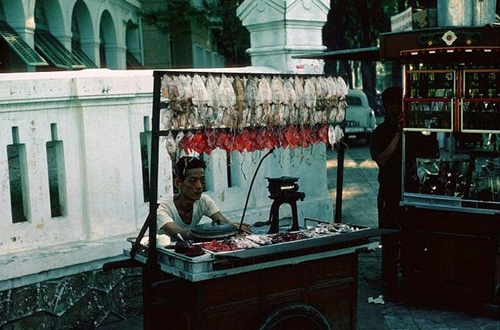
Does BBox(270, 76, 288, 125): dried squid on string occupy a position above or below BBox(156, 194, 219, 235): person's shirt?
above

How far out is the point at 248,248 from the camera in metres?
4.52

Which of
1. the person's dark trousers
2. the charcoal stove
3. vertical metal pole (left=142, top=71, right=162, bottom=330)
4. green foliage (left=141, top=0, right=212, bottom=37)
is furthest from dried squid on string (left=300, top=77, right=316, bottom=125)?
green foliage (left=141, top=0, right=212, bottom=37)

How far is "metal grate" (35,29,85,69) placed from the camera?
1446 centimetres

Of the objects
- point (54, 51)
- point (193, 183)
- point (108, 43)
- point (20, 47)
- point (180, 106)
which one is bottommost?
point (193, 183)

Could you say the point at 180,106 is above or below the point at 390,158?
above

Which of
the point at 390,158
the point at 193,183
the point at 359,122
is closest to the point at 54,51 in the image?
the point at 390,158

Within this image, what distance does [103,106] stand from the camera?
20.0 feet

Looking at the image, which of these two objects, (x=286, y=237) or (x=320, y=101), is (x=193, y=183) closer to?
(x=286, y=237)

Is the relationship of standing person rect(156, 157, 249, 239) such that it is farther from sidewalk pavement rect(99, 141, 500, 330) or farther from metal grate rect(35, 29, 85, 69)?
metal grate rect(35, 29, 85, 69)

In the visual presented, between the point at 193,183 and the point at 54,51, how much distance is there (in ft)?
35.9

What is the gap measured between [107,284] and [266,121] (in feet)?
7.97

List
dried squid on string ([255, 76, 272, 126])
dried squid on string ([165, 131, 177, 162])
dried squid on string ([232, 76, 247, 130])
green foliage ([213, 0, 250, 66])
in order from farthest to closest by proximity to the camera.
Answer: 1. green foliage ([213, 0, 250, 66])
2. dried squid on string ([255, 76, 272, 126])
3. dried squid on string ([232, 76, 247, 130])
4. dried squid on string ([165, 131, 177, 162])

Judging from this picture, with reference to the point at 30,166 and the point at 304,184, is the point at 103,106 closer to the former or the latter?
the point at 30,166

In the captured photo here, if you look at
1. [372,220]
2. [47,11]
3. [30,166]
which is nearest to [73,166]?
[30,166]
